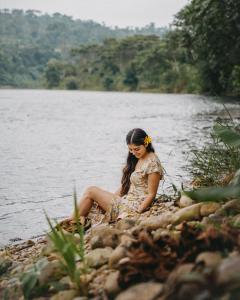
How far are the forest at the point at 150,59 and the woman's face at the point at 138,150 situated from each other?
13509mm

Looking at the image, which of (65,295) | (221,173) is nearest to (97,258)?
(65,295)

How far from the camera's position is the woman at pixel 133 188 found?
17.8 feet

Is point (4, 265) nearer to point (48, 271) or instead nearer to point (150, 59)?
point (48, 271)

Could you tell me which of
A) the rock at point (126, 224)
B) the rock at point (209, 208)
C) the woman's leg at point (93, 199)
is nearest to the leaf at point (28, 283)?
the rock at point (126, 224)

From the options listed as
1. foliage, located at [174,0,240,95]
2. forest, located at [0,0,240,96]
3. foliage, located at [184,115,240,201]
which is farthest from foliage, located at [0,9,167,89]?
foliage, located at [184,115,240,201]

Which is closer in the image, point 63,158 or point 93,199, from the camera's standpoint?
point 93,199

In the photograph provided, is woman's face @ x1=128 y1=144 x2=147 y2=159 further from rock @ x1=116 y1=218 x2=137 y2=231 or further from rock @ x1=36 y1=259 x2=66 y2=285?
rock @ x1=36 y1=259 x2=66 y2=285

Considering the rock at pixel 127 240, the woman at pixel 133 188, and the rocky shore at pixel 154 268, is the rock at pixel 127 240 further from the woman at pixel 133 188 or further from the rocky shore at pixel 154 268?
the woman at pixel 133 188

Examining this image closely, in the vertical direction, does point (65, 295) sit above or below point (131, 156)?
below

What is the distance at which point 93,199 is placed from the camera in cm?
585

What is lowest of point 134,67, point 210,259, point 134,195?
point 134,67

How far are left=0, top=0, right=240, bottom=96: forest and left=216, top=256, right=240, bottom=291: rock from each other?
16641 millimetres

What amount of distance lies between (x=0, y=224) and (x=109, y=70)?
→ 8197cm

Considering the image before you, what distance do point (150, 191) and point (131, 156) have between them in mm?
504
